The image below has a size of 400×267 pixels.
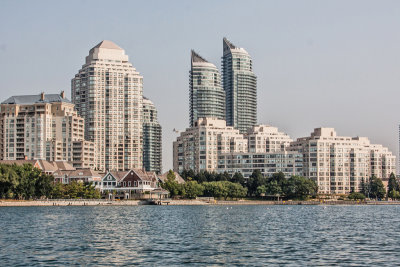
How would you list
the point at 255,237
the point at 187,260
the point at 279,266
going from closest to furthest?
the point at 279,266, the point at 187,260, the point at 255,237

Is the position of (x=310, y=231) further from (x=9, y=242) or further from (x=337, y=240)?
(x=9, y=242)

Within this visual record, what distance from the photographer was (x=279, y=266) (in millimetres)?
64062

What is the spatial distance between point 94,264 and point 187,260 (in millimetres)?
9124

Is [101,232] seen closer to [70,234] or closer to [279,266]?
[70,234]

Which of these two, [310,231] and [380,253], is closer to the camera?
[380,253]

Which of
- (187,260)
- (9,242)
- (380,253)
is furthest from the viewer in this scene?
(9,242)

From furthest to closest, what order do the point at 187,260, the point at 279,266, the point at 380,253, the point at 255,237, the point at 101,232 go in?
the point at 101,232 < the point at 255,237 < the point at 380,253 < the point at 187,260 < the point at 279,266

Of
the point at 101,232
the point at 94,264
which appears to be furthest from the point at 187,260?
the point at 101,232

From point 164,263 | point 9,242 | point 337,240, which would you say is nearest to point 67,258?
point 164,263

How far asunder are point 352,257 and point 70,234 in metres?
42.0

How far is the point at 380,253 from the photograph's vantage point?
74562 mm

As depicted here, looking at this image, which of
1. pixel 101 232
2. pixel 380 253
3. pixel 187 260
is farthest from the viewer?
pixel 101 232

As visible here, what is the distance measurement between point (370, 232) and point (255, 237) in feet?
68.4

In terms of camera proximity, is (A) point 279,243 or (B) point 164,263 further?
(A) point 279,243
